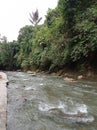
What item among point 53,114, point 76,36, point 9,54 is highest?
point 76,36

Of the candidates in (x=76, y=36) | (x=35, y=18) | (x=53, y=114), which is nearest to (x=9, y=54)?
(x=35, y=18)

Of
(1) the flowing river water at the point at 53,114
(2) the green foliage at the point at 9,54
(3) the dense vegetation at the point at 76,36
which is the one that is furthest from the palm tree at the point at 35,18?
(1) the flowing river water at the point at 53,114

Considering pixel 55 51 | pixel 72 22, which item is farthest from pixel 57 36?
pixel 72 22

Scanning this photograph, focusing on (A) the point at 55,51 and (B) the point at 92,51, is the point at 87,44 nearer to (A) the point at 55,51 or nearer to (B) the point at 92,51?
(B) the point at 92,51

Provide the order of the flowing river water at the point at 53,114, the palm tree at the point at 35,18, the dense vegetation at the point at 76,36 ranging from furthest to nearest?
1. the palm tree at the point at 35,18
2. the dense vegetation at the point at 76,36
3. the flowing river water at the point at 53,114

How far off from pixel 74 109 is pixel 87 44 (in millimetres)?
8683

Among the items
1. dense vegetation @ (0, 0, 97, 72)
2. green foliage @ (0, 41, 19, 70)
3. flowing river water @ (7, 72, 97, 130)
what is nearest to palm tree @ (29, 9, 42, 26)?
green foliage @ (0, 41, 19, 70)

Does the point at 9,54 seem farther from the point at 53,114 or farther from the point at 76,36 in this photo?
the point at 53,114

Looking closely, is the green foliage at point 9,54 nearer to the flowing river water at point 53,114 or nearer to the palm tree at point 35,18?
the palm tree at point 35,18

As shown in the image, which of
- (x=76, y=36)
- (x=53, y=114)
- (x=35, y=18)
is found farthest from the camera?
(x=35, y=18)

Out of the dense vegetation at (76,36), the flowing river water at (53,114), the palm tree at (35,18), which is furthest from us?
the palm tree at (35,18)

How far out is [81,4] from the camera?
17.8 m

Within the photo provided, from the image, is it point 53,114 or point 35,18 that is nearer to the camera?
point 53,114

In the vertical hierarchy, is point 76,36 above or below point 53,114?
above
